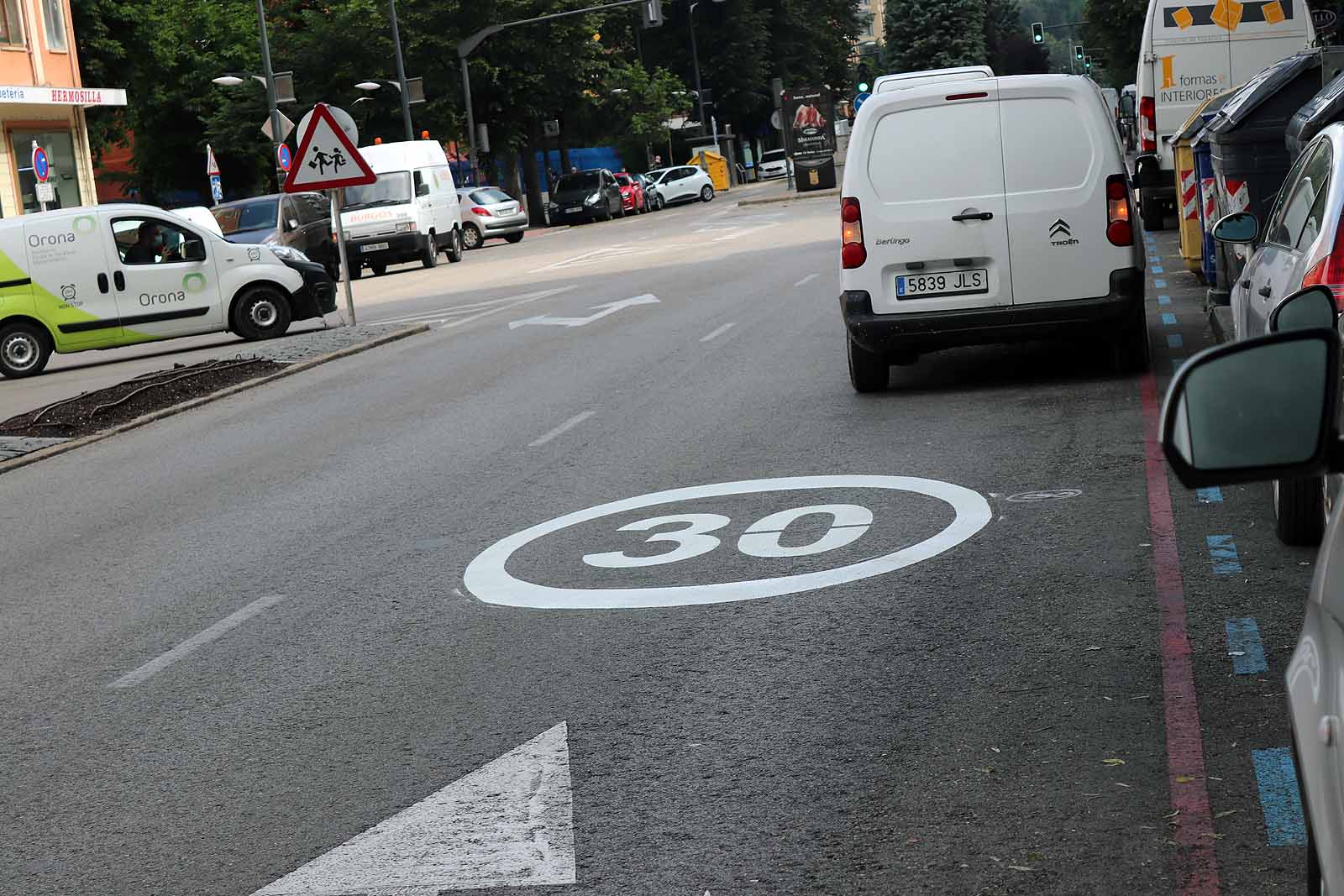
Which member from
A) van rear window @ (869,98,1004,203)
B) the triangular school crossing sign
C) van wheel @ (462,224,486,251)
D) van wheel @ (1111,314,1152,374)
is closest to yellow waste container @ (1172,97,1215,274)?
van wheel @ (1111,314,1152,374)

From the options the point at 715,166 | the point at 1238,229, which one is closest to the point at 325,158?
the point at 1238,229

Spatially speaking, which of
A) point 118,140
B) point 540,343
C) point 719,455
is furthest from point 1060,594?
point 118,140

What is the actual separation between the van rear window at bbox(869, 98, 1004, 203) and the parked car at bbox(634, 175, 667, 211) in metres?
54.0

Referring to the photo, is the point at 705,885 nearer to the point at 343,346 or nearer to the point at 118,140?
the point at 343,346

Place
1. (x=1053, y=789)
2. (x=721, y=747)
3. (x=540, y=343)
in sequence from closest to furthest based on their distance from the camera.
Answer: (x=1053, y=789) < (x=721, y=747) < (x=540, y=343)

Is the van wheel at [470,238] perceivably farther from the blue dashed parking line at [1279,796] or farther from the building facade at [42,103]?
the blue dashed parking line at [1279,796]

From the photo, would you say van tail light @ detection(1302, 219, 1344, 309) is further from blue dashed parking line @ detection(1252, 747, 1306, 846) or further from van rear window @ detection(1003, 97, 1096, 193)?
van rear window @ detection(1003, 97, 1096, 193)

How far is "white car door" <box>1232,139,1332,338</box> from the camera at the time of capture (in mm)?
7141

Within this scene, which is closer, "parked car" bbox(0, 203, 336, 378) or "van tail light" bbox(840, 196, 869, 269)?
"van tail light" bbox(840, 196, 869, 269)

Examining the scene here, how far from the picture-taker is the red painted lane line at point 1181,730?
156 inches

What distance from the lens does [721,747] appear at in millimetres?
5070

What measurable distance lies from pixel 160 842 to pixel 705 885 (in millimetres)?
1495

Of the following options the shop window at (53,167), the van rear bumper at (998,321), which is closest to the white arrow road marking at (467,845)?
the van rear bumper at (998,321)

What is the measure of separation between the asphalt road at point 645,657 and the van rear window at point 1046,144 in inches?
52.9
